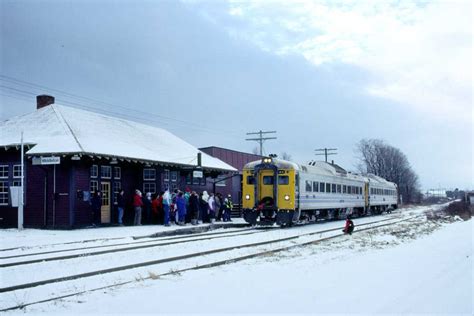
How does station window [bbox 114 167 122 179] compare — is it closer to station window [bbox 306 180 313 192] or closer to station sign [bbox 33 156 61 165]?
station sign [bbox 33 156 61 165]

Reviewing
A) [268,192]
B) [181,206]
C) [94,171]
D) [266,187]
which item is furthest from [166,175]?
[268,192]

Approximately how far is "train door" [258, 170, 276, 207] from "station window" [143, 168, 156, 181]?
530cm

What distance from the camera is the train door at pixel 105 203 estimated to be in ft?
A: 72.9

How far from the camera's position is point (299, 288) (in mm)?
8180

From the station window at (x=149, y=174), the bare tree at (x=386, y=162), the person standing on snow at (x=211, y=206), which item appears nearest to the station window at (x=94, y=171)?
the station window at (x=149, y=174)

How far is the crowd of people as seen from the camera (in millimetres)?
21844

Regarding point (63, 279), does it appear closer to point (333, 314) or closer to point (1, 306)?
point (1, 306)

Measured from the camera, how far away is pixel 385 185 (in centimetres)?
4534

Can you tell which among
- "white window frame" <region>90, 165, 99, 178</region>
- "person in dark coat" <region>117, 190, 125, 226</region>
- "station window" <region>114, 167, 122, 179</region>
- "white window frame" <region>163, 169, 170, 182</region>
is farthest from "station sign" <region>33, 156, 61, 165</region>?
"white window frame" <region>163, 169, 170, 182</region>

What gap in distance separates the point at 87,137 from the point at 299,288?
15.9 m

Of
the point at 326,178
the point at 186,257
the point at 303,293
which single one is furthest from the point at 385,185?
the point at 303,293

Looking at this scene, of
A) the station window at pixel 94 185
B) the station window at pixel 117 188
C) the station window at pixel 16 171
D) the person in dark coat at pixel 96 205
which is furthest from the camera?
the station window at pixel 117 188

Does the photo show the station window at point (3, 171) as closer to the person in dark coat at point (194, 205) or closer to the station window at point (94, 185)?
the station window at point (94, 185)

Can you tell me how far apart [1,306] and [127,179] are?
1677 cm
